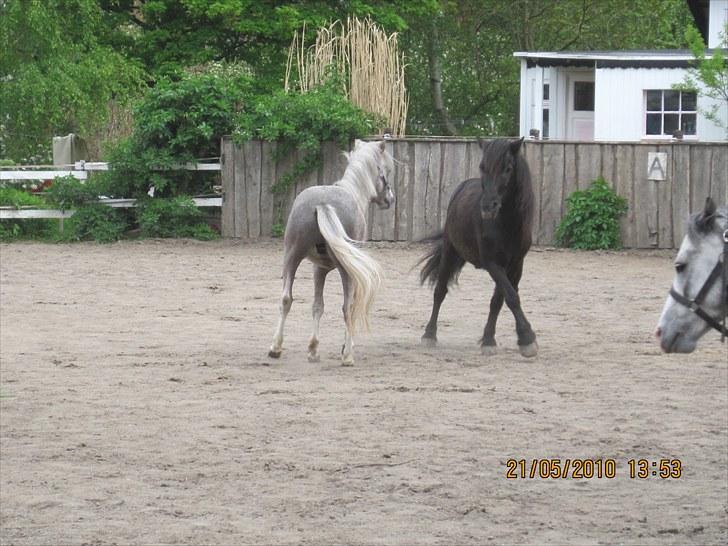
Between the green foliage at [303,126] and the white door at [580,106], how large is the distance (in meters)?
12.5

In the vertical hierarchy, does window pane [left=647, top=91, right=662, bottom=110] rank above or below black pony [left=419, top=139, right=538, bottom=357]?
above

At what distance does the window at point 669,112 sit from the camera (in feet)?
92.3

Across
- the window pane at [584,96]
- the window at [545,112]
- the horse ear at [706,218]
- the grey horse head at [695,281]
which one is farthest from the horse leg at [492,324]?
the window pane at [584,96]

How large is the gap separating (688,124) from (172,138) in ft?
43.9

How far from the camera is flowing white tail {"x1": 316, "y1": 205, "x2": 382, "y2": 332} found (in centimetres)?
1002

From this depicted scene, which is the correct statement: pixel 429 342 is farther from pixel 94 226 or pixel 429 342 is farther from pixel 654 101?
pixel 654 101

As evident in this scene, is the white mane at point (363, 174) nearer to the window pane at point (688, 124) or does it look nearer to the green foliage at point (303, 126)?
the green foliage at point (303, 126)

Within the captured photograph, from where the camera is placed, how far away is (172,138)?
2020 cm

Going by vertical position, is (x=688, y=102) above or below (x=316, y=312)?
above

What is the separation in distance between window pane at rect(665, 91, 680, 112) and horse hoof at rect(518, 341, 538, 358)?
1884 cm

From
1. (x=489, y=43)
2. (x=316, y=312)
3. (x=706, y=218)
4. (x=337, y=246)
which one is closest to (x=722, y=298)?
(x=706, y=218)

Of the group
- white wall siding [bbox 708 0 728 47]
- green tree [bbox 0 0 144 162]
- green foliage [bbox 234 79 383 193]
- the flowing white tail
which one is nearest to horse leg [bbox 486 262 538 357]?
the flowing white tail
